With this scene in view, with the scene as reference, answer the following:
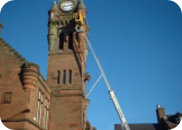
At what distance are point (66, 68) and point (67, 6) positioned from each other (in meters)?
11.9

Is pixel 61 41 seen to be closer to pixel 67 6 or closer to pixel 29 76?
pixel 67 6

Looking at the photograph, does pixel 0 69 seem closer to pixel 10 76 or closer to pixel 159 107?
pixel 10 76

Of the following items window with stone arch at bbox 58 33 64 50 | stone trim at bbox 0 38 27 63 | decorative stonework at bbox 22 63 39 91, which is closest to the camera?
decorative stonework at bbox 22 63 39 91

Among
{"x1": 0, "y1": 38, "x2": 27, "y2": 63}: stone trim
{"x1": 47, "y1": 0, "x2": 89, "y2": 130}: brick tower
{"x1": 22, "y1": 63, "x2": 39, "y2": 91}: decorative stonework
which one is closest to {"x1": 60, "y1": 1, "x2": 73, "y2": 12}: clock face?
{"x1": 47, "y1": 0, "x2": 89, "y2": 130}: brick tower

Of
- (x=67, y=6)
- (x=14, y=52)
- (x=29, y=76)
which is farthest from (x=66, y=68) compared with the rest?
(x=67, y=6)

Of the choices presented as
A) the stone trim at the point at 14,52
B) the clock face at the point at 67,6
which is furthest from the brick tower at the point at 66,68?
the stone trim at the point at 14,52

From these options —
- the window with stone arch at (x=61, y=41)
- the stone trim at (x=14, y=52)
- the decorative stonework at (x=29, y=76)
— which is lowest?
the decorative stonework at (x=29, y=76)

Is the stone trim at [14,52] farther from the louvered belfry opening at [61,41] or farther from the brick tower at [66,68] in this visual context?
the louvered belfry opening at [61,41]

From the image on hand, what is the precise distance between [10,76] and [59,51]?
41.7 ft

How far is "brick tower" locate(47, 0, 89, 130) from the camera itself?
32.8 meters

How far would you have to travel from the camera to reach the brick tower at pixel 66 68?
32812mm

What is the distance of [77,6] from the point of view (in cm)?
4209

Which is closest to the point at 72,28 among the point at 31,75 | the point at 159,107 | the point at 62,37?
the point at 62,37

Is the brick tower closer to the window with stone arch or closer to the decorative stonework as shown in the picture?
the window with stone arch
